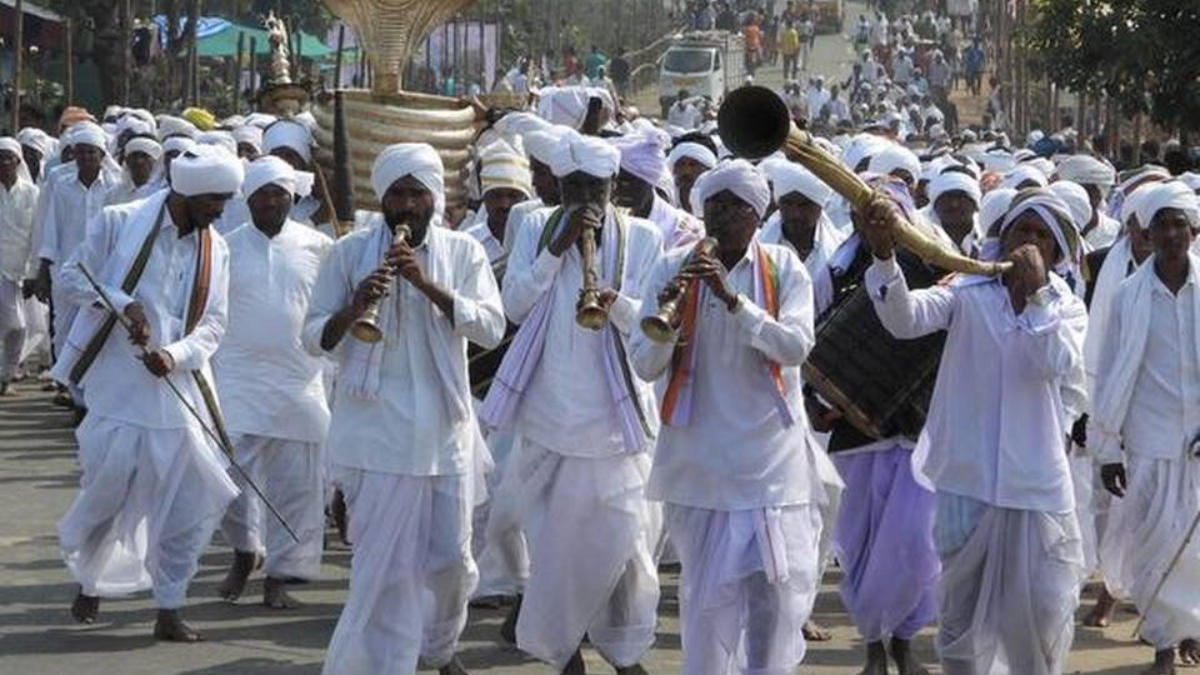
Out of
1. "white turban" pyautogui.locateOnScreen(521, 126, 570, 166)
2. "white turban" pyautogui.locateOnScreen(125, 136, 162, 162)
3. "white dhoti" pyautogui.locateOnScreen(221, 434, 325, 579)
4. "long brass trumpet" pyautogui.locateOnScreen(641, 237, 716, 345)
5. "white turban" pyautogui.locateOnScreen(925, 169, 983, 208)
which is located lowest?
"white dhoti" pyautogui.locateOnScreen(221, 434, 325, 579)

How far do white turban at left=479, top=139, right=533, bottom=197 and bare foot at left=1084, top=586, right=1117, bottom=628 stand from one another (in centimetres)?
317

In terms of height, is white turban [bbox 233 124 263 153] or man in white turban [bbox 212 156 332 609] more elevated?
white turban [bbox 233 124 263 153]

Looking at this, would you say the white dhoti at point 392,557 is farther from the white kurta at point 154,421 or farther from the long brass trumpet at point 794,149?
the long brass trumpet at point 794,149

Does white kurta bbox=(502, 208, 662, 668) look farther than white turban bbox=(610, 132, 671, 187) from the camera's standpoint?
No

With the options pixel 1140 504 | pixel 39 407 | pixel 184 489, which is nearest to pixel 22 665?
pixel 184 489

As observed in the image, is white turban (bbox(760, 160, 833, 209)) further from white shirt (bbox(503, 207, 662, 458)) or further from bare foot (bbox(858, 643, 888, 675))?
bare foot (bbox(858, 643, 888, 675))

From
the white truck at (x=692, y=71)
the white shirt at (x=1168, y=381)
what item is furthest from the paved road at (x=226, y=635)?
the white truck at (x=692, y=71)

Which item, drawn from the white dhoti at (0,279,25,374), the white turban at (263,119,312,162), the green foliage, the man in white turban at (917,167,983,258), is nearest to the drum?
the man in white turban at (917,167,983,258)

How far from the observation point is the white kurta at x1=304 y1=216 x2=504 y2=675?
9938 mm

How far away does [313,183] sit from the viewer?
1497 centimetres

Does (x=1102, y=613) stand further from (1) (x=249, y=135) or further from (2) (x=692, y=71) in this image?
(2) (x=692, y=71)

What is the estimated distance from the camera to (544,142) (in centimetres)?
1218

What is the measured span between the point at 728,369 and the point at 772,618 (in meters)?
0.82

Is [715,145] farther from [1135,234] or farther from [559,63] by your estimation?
[559,63]
